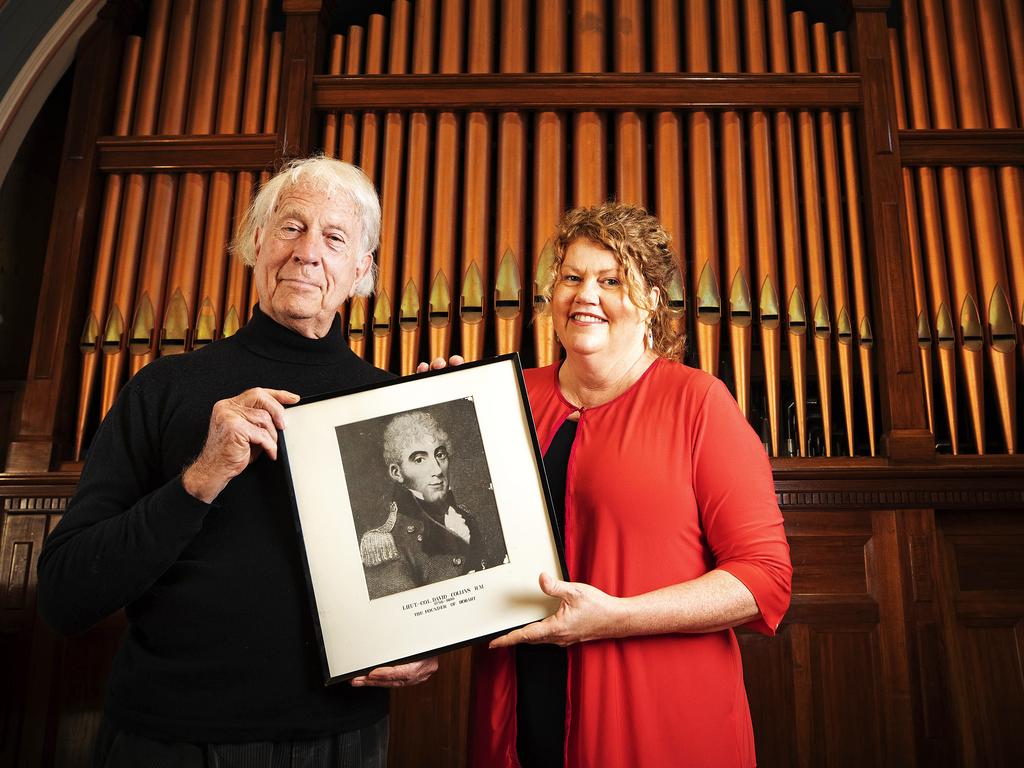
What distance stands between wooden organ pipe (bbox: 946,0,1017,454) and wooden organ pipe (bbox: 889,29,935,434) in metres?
0.22

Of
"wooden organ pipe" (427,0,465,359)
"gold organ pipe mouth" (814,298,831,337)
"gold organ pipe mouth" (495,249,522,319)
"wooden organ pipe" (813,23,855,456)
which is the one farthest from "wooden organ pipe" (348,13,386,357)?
"wooden organ pipe" (813,23,855,456)

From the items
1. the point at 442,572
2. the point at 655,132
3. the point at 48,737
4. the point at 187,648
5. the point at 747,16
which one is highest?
the point at 747,16

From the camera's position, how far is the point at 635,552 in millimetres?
1554

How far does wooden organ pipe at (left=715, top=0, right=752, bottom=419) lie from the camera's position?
3283mm

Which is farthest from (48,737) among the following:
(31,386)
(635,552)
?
(635,552)

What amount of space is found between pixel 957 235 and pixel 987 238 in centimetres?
12

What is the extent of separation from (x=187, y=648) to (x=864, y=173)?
3250mm

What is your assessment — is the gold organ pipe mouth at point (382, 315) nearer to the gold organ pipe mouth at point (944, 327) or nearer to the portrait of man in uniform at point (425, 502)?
the portrait of man in uniform at point (425, 502)

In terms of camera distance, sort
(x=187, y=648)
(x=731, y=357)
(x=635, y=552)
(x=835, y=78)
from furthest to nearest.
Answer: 1. (x=835, y=78)
2. (x=731, y=357)
3. (x=635, y=552)
4. (x=187, y=648)

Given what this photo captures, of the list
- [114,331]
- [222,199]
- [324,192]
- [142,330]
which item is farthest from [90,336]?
[324,192]

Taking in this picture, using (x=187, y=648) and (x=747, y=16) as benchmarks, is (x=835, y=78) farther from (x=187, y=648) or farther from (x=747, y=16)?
(x=187, y=648)

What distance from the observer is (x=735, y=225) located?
3.45 metres

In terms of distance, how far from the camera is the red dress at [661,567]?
4.93 ft

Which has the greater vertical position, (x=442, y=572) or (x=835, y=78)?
(x=835, y=78)
